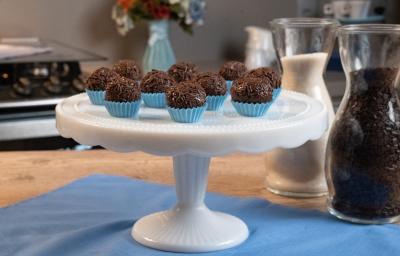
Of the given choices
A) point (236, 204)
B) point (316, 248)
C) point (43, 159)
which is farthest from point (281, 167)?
point (43, 159)

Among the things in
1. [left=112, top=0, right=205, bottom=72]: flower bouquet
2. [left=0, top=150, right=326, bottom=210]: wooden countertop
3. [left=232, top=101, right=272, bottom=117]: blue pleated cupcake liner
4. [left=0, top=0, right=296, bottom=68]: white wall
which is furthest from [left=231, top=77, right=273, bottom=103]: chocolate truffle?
[left=0, top=0, right=296, bottom=68]: white wall

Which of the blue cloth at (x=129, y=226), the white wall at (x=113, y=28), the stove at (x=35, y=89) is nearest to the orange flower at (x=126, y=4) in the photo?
the white wall at (x=113, y=28)

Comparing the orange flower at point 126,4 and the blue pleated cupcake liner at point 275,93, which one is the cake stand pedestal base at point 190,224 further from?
the orange flower at point 126,4

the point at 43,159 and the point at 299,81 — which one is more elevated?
the point at 299,81

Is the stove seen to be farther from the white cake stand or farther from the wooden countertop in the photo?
the white cake stand

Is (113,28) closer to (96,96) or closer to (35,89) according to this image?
(35,89)

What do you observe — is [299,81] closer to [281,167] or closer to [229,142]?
[281,167]

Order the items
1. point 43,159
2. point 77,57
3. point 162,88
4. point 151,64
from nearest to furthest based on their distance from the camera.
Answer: point 162,88 → point 43,159 → point 77,57 → point 151,64

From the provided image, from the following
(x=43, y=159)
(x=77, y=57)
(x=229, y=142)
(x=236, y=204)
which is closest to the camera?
(x=229, y=142)
